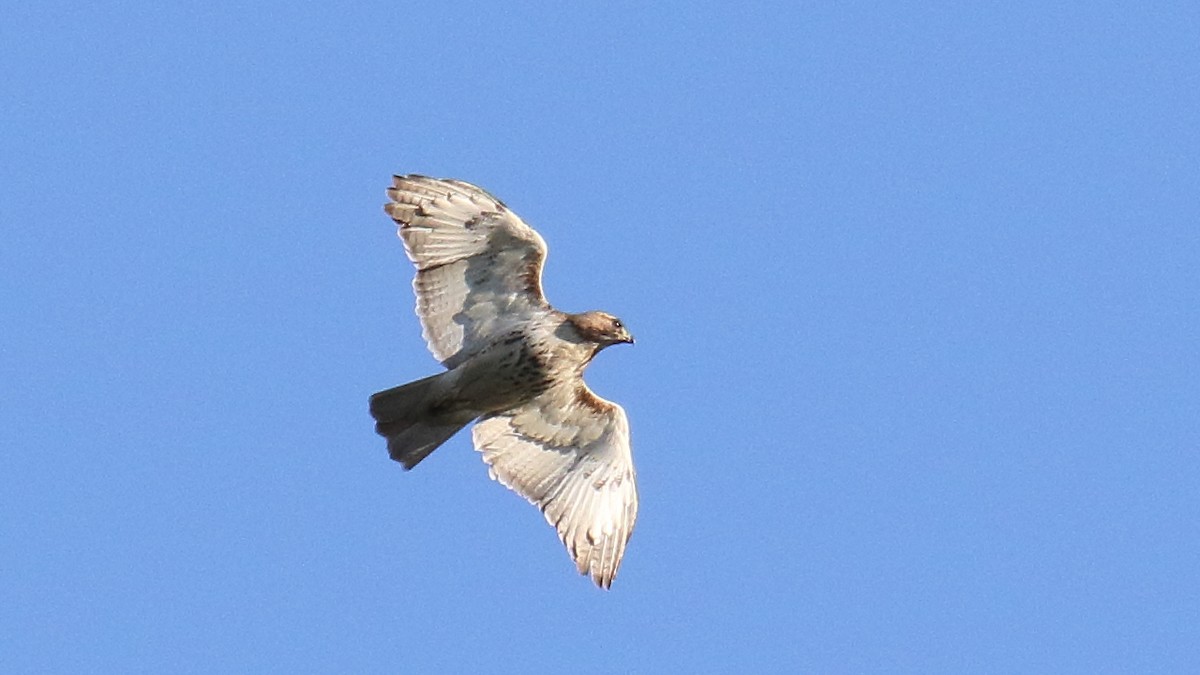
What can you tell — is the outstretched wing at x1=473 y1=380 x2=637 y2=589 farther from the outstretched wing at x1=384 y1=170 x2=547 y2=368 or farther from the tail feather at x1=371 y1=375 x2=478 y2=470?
the outstretched wing at x1=384 y1=170 x2=547 y2=368

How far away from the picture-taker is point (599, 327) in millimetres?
16656

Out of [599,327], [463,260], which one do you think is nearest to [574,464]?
[599,327]

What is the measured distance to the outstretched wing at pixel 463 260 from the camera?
16.5m

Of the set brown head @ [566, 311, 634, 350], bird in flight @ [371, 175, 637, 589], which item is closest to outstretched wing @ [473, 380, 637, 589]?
bird in flight @ [371, 175, 637, 589]

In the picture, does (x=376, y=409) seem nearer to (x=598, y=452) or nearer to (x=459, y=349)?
(x=459, y=349)

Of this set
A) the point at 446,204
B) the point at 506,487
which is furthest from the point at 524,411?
the point at 446,204

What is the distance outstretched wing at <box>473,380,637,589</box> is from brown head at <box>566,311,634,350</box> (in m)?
0.67

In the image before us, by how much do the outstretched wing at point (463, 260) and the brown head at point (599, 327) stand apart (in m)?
0.36

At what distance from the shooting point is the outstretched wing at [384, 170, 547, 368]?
16.5 m

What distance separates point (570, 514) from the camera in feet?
56.8

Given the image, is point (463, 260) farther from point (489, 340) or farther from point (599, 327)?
point (599, 327)

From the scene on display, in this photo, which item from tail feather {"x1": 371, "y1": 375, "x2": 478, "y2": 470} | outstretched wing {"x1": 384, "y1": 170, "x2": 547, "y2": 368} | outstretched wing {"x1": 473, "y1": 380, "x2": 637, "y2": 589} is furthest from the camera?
outstretched wing {"x1": 473, "y1": 380, "x2": 637, "y2": 589}

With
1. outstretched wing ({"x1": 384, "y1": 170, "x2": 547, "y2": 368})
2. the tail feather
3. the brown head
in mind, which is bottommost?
the tail feather

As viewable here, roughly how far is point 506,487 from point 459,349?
52.2 inches
